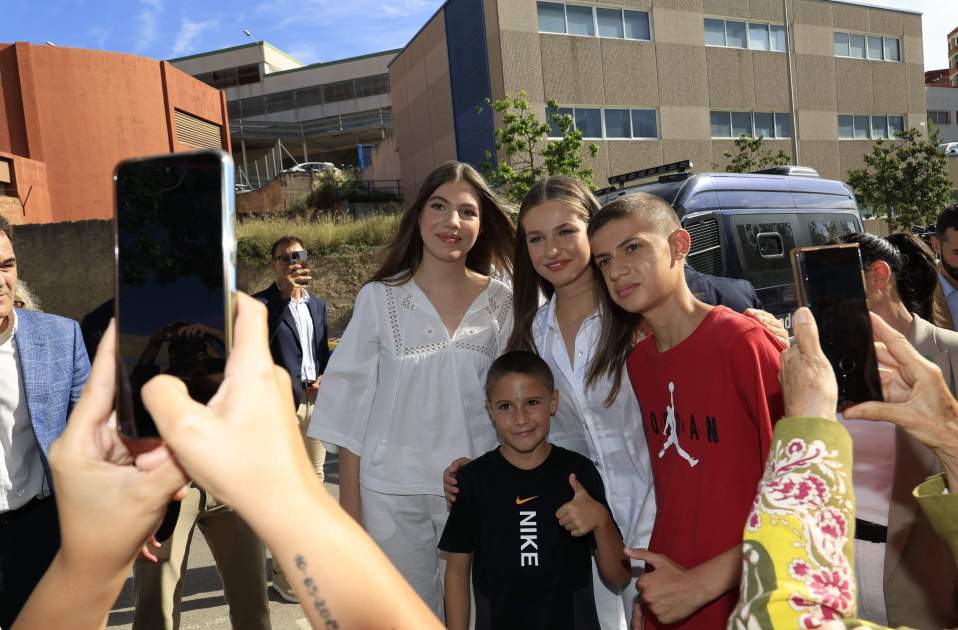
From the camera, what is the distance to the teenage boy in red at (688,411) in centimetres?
176

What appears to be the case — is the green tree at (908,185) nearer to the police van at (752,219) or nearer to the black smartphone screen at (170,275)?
the police van at (752,219)

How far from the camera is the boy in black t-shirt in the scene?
7.66ft

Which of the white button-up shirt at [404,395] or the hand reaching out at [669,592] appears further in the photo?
the white button-up shirt at [404,395]

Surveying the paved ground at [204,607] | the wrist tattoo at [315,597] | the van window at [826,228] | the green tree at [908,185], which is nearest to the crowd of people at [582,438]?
the wrist tattoo at [315,597]

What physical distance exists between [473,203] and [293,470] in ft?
7.53

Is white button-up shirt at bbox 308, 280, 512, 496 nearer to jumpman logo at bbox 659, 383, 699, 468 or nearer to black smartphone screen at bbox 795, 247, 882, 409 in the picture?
jumpman logo at bbox 659, 383, 699, 468

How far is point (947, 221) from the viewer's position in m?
4.05

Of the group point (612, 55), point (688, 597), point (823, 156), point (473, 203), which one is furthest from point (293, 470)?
point (823, 156)

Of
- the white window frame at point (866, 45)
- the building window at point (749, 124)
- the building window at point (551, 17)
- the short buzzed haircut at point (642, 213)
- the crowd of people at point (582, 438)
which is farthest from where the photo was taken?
the white window frame at point (866, 45)

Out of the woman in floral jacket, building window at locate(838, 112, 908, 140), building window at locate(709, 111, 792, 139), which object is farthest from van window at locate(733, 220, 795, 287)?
building window at locate(838, 112, 908, 140)

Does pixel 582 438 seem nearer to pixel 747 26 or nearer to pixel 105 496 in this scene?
pixel 105 496

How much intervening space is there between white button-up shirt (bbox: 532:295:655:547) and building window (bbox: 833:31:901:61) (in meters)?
31.0

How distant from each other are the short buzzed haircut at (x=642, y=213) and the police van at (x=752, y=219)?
4750mm

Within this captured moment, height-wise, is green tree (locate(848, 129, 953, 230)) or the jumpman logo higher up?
green tree (locate(848, 129, 953, 230))
